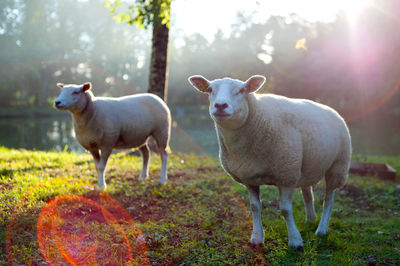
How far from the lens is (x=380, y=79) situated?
2234 cm

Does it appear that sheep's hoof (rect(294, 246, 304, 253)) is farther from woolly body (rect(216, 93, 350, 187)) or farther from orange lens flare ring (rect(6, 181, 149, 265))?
orange lens flare ring (rect(6, 181, 149, 265))

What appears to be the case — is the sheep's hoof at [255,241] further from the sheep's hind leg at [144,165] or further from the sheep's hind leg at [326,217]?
the sheep's hind leg at [144,165]

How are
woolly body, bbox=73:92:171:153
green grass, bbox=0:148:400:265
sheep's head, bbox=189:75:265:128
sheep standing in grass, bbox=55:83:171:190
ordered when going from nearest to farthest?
sheep's head, bbox=189:75:265:128
green grass, bbox=0:148:400:265
sheep standing in grass, bbox=55:83:171:190
woolly body, bbox=73:92:171:153

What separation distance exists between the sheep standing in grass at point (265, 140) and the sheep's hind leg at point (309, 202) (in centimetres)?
68

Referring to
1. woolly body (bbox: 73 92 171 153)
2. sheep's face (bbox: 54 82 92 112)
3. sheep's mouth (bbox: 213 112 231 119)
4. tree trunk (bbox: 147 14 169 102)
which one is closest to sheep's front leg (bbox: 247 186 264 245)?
sheep's mouth (bbox: 213 112 231 119)

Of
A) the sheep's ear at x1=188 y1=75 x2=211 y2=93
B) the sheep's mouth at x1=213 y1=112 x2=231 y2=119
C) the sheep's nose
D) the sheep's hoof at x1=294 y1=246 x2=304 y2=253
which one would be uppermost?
the sheep's ear at x1=188 y1=75 x2=211 y2=93

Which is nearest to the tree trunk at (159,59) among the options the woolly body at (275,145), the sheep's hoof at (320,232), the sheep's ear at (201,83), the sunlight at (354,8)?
the sheep's ear at (201,83)

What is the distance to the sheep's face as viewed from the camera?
229 inches

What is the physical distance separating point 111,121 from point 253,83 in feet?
11.3

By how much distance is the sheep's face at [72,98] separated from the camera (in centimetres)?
580

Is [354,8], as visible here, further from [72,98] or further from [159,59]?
[72,98]

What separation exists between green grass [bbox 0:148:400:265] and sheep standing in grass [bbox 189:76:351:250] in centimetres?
40

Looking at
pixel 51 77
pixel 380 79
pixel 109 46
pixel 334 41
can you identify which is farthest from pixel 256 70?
pixel 109 46

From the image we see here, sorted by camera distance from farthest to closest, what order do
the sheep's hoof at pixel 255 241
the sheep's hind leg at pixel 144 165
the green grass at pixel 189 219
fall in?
the sheep's hind leg at pixel 144 165 < the sheep's hoof at pixel 255 241 < the green grass at pixel 189 219
